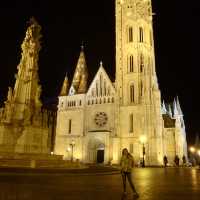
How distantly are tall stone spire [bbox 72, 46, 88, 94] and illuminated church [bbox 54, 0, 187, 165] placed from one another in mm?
220

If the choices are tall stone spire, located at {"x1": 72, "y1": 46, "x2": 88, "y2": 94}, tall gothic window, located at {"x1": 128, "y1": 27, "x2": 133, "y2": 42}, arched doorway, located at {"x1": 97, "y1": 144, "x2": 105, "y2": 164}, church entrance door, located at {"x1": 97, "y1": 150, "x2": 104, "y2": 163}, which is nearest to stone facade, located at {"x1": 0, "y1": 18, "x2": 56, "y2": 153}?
arched doorway, located at {"x1": 97, "y1": 144, "x2": 105, "y2": 164}

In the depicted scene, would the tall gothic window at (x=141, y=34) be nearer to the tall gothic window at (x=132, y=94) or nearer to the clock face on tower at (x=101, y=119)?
the tall gothic window at (x=132, y=94)

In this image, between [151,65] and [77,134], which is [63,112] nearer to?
[77,134]

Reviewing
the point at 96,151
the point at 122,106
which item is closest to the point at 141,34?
the point at 122,106

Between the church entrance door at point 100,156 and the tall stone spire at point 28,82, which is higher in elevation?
the tall stone spire at point 28,82

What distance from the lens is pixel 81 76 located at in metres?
57.9

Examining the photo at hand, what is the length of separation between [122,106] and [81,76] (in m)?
14.7

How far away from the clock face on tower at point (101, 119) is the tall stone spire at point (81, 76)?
700 cm

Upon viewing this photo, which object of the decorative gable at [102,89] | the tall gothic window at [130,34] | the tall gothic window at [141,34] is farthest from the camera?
the tall gothic window at [130,34]

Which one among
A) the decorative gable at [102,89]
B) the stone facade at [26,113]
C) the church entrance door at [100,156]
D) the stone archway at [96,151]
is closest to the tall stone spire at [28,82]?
the stone facade at [26,113]

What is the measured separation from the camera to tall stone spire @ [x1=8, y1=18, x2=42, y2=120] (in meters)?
18.7

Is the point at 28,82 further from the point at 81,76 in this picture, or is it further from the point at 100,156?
the point at 81,76

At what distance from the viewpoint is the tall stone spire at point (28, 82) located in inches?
736

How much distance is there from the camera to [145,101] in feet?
152
